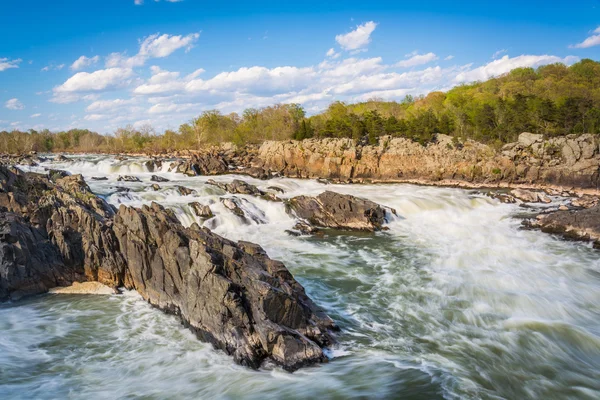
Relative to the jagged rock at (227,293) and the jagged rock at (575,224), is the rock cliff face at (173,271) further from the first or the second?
the jagged rock at (575,224)

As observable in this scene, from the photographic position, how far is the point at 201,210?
2556cm

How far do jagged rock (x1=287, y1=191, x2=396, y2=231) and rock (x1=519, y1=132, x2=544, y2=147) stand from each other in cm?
2517

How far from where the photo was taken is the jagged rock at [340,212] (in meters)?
25.0

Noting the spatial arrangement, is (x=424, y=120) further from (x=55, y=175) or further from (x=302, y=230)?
(x=55, y=175)

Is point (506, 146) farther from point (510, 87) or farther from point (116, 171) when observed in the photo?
point (116, 171)

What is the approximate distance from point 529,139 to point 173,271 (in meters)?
43.6

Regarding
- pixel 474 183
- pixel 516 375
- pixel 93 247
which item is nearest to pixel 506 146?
pixel 474 183

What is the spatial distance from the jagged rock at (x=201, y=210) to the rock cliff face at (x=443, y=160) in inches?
940

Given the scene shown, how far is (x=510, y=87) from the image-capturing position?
6956 centimetres

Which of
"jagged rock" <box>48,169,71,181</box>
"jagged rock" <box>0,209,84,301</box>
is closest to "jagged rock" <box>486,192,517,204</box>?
"jagged rock" <box>0,209,84,301</box>

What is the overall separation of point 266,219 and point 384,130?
106 ft

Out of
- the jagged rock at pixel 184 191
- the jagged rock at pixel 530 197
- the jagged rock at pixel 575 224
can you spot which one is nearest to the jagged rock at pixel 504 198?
the jagged rock at pixel 530 197

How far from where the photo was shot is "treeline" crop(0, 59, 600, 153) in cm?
4719

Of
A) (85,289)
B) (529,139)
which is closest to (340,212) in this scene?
(85,289)
